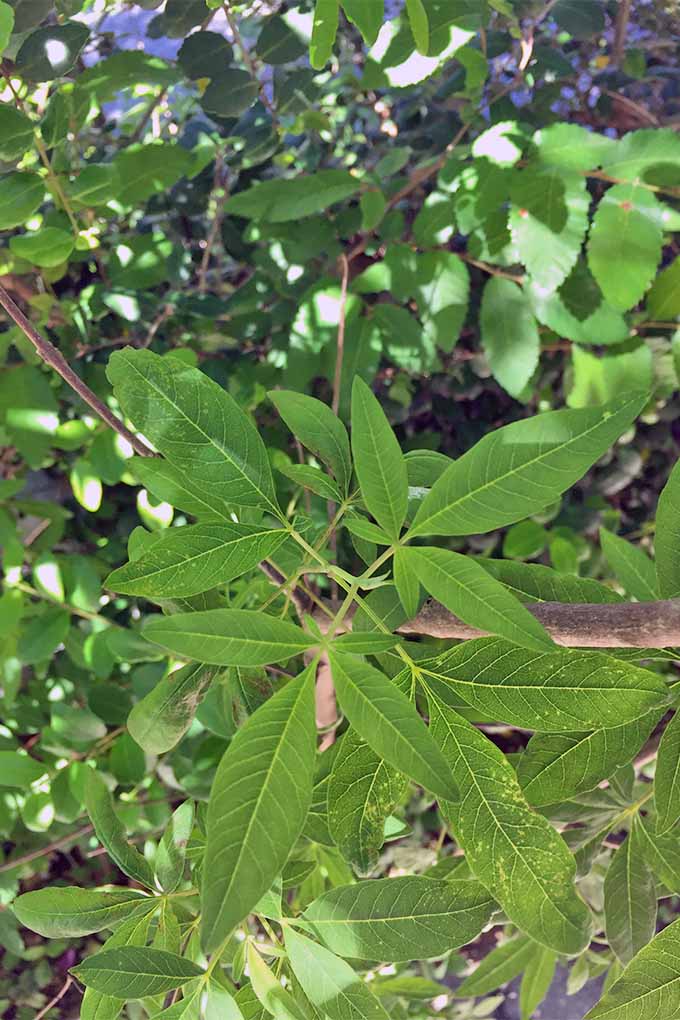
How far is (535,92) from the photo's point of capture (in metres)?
0.94

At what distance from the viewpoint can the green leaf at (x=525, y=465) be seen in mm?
335

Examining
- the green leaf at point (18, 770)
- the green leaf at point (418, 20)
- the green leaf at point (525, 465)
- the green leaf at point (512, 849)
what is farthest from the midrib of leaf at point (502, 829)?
the green leaf at point (18, 770)

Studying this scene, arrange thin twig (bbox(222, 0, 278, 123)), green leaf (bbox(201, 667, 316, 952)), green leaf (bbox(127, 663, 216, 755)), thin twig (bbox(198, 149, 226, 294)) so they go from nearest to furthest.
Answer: green leaf (bbox(201, 667, 316, 952))
green leaf (bbox(127, 663, 216, 755))
thin twig (bbox(222, 0, 278, 123))
thin twig (bbox(198, 149, 226, 294))

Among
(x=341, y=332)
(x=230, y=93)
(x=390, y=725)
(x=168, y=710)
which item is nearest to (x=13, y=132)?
(x=230, y=93)

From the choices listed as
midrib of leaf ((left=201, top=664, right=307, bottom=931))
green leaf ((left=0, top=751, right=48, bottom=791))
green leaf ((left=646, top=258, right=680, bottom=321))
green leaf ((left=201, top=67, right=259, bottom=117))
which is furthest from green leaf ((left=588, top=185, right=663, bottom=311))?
green leaf ((left=0, top=751, right=48, bottom=791))

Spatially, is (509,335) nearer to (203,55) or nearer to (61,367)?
(203,55)

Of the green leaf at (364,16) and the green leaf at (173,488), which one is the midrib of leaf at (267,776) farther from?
the green leaf at (364,16)

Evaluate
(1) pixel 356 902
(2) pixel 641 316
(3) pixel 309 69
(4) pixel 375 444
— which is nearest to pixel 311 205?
(3) pixel 309 69

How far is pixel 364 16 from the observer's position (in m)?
0.55

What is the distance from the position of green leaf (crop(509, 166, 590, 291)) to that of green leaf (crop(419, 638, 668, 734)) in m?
0.51

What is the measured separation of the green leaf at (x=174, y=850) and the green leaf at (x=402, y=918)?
0.09 metres

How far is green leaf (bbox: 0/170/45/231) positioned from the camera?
67 centimetres

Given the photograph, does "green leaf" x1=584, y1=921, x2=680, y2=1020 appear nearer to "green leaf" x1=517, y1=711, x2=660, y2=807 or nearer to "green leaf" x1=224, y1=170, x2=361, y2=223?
"green leaf" x1=517, y1=711, x2=660, y2=807

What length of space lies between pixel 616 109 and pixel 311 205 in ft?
1.56
